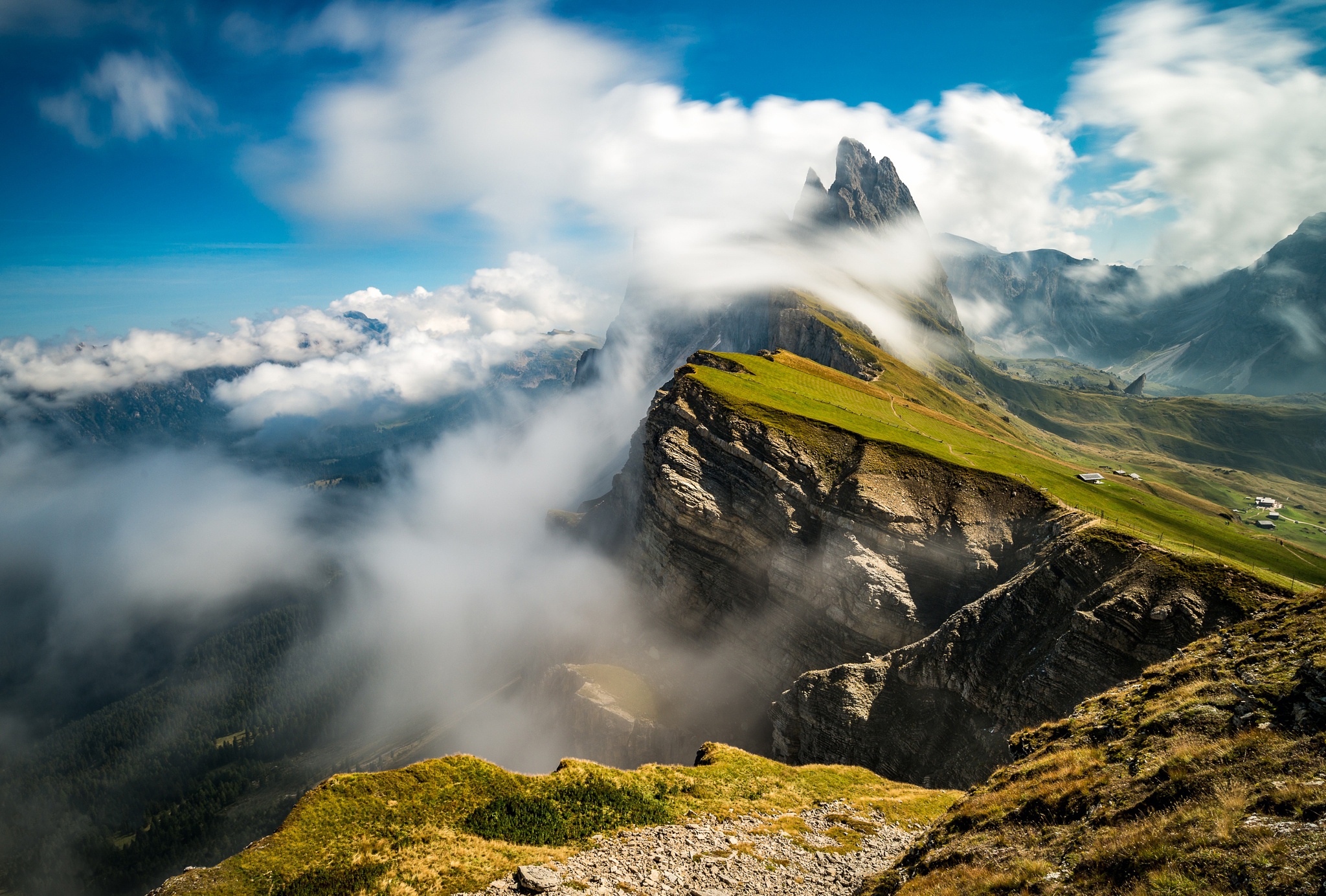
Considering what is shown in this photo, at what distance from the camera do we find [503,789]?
27.7 metres

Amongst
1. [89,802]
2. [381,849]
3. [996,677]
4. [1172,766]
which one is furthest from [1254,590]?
[89,802]

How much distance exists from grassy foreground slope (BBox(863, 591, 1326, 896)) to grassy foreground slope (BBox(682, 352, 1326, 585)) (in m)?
27.1

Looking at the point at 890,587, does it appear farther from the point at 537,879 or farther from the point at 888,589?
the point at 537,879

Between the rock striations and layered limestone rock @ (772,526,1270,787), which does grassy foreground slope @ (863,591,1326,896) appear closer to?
layered limestone rock @ (772,526,1270,787)

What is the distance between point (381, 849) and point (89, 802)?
247m

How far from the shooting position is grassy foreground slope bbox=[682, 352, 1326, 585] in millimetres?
45281

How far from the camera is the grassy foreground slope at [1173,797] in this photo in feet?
36.4

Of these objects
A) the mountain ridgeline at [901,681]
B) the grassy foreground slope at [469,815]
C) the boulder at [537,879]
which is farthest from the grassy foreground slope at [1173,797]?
the boulder at [537,879]

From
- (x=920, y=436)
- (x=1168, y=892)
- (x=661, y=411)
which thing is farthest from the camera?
(x=661, y=411)

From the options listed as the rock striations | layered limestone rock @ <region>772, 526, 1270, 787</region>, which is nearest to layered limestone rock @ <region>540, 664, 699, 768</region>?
the rock striations

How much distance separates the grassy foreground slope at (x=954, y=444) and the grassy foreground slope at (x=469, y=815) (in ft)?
113

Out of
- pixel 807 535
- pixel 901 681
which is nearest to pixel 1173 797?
pixel 901 681

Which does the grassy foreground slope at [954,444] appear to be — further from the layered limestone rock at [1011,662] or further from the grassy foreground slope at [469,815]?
the grassy foreground slope at [469,815]

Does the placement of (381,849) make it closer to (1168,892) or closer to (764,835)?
(764,835)
